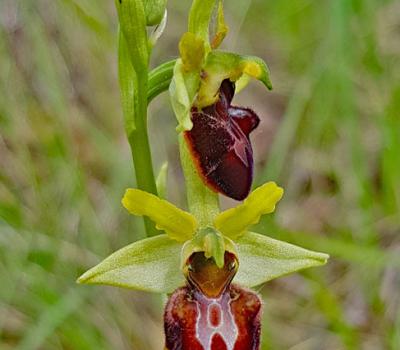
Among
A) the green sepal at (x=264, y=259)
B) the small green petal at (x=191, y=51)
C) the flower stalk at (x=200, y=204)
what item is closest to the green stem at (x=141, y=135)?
the flower stalk at (x=200, y=204)

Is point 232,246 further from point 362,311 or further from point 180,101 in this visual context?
point 362,311

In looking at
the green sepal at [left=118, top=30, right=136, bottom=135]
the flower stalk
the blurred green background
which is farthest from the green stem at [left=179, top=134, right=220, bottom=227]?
the blurred green background

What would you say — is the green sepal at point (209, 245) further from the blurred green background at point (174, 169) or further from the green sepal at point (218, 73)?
the blurred green background at point (174, 169)

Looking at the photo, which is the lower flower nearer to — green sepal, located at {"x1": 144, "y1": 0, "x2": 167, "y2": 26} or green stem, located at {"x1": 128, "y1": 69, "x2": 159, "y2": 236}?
green stem, located at {"x1": 128, "y1": 69, "x2": 159, "y2": 236}

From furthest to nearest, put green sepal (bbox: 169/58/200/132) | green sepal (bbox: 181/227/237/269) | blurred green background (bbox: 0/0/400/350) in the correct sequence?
blurred green background (bbox: 0/0/400/350)
green sepal (bbox: 181/227/237/269)
green sepal (bbox: 169/58/200/132)

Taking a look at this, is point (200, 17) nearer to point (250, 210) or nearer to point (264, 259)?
point (250, 210)

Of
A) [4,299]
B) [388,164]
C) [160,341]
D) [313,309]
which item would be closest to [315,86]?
[388,164]

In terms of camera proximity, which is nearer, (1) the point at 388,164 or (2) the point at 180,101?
(2) the point at 180,101
